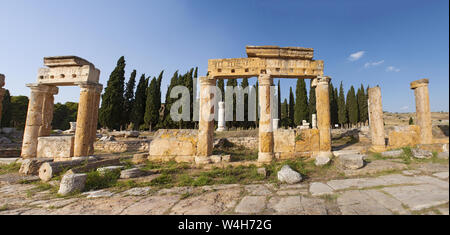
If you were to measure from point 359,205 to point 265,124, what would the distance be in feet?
16.9

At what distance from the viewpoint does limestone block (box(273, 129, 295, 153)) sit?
8211 mm

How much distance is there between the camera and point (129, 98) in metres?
29.4

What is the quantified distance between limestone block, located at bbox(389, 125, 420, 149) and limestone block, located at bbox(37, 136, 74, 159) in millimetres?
15216

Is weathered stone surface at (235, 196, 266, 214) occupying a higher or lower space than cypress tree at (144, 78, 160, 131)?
lower

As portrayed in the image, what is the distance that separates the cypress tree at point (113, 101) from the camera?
2556 centimetres

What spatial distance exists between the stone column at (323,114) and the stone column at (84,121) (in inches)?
415

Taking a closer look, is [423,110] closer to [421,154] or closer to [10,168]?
[421,154]

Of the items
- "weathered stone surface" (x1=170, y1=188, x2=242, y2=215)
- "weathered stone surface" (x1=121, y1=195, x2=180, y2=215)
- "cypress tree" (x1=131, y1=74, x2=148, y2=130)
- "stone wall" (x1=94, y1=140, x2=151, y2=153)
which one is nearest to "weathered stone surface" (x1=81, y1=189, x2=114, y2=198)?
"weathered stone surface" (x1=121, y1=195, x2=180, y2=215)

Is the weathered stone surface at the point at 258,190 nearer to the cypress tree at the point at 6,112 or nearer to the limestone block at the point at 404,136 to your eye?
the limestone block at the point at 404,136

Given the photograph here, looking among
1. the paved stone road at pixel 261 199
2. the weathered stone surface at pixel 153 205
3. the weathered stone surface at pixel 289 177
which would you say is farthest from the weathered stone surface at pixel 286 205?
the weathered stone surface at pixel 153 205

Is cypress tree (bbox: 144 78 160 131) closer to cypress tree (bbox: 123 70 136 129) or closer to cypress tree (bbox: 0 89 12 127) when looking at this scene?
cypress tree (bbox: 123 70 136 129)

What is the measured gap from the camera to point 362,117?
3391 cm

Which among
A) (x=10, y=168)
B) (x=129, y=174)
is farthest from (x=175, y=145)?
(x=10, y=168)
